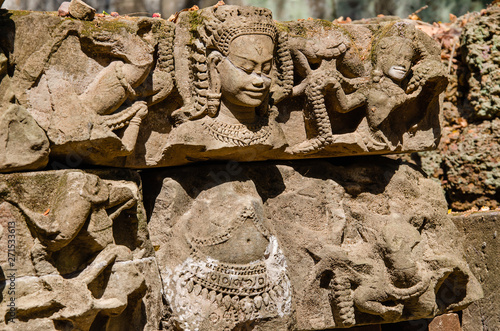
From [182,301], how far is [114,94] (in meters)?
1.20

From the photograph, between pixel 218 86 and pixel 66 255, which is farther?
pixel 218 86

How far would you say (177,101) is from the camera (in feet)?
12.9

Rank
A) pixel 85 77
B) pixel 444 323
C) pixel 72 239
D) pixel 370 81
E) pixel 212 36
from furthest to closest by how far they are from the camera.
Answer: pixel 444 323, pixel 370 81, pixel 212 36, pixel 85 77, pixel 72 239

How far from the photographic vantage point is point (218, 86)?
12.6 feet

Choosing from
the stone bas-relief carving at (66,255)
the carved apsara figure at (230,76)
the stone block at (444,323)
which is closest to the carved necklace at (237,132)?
the carved apsara figure at (230,76)

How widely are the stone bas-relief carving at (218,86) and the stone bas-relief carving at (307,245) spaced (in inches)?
8.0

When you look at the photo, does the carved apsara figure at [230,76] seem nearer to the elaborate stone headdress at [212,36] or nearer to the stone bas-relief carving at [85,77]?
the elaborate stone headdress at [212,36]

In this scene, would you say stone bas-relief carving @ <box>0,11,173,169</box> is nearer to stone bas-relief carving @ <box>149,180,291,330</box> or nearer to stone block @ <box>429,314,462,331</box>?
stone bas-relief carving @ <box>149,180,291,330</box>

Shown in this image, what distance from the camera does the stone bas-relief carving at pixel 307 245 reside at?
3.83 m

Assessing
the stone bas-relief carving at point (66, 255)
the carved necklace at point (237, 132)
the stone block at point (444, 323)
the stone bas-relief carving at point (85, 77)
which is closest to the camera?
the stone bas-relief carving at point (66, 255)

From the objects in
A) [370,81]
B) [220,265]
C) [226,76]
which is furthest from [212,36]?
[220,265]

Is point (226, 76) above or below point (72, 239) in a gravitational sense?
above

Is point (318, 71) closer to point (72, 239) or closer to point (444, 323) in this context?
point (72, 239)

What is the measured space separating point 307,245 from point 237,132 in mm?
865
